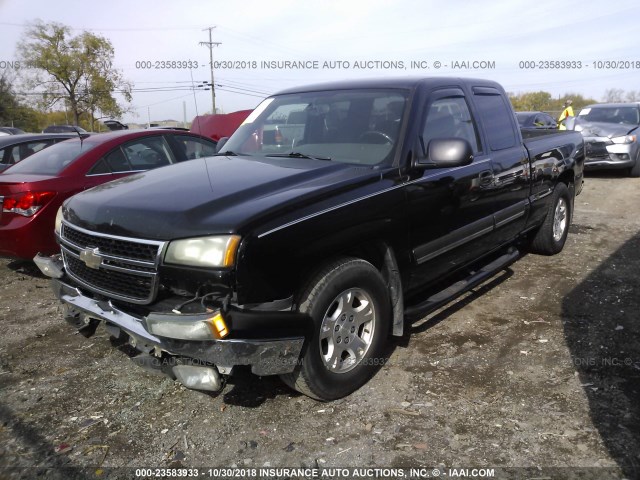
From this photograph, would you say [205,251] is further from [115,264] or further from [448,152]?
[448,152]

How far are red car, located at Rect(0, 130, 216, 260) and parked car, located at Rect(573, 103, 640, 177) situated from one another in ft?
31.0

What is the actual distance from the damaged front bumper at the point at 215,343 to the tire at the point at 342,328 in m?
0.15

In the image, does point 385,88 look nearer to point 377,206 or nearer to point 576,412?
point 377,206

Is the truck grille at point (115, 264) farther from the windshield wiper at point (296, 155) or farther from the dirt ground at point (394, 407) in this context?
the windshield wiper at point (296, 155)

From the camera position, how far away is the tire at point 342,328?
9.26 ft

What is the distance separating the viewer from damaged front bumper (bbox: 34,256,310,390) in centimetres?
251

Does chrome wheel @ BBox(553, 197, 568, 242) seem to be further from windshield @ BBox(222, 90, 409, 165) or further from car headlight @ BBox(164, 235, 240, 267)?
car headlight @ BBox(164, 235, 240, 267)

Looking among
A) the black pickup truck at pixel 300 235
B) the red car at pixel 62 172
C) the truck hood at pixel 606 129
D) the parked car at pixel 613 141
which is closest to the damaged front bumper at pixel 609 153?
the parked car at pixel 613 141

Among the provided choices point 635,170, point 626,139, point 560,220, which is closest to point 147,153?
point 560,220

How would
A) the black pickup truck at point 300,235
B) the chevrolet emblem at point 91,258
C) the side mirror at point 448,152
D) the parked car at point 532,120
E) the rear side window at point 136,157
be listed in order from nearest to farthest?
the black pickup truck at point 300,235, the chevrolet emblem at point 91,258, the side mirror at point 448,152, the rear side window at point 136,157, the parked car at point 532,120

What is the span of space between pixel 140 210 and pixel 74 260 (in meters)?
0.78

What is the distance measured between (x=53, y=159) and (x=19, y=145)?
102 inches

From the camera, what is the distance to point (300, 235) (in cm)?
269

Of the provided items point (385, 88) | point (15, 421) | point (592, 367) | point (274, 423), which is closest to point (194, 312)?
point (274, 423)
